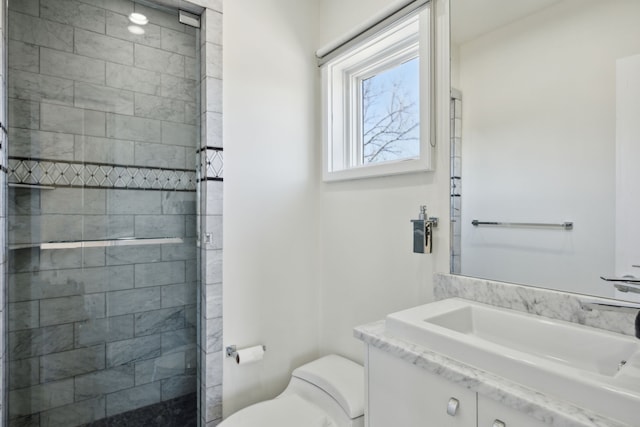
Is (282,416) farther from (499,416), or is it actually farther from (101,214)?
(101,214)

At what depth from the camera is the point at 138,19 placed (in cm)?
164

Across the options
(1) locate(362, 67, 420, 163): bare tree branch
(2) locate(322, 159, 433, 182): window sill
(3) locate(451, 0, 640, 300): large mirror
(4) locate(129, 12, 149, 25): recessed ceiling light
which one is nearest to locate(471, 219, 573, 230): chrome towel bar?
(3) locate(451, 0, 640, 300): large mirror

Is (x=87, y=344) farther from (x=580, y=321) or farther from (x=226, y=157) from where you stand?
(x=580, y=321)

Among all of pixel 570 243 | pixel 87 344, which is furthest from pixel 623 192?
pixel 87 344

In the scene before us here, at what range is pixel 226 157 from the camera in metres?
1.76

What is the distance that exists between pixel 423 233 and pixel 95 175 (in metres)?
1.47

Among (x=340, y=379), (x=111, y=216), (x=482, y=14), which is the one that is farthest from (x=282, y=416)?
(x=482, y=14)

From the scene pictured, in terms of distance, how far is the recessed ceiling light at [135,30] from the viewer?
1619 millimetres

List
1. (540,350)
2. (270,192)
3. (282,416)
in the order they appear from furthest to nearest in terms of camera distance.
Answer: (270,192) < (282,416) < (540,350)

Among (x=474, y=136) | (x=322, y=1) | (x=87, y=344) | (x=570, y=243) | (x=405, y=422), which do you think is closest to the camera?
(x=405, y=422)

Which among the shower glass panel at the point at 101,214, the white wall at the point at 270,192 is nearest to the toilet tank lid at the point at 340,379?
the white wall at the point at 270,192

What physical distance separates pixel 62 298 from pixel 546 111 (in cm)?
206

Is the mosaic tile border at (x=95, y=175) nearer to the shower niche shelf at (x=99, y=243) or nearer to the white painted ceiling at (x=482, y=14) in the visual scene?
the shower niche shelf at (x=99, y=243)

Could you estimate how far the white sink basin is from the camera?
26.7 inches
